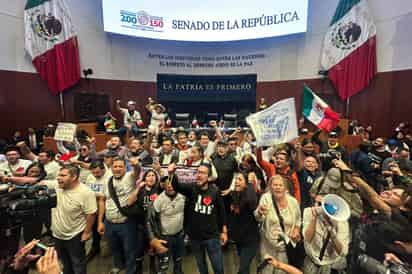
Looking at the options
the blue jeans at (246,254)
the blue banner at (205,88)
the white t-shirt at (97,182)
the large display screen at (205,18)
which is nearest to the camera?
the blue jeans at (246,254)

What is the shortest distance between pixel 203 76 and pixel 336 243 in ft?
33.0

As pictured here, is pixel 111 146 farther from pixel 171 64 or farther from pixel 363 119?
pixel 363 119

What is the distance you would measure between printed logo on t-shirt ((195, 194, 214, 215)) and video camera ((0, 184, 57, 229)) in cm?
129

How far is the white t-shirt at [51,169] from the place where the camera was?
3.42 metres

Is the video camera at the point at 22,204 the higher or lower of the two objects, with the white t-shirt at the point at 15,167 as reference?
higher

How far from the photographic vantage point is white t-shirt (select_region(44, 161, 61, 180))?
342 centimetres

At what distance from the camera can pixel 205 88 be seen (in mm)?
11141

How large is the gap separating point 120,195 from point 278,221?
168 centimetres

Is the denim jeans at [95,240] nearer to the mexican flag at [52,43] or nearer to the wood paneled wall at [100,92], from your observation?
the wood paneled wall at [100,92]

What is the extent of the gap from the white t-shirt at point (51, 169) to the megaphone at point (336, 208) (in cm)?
347

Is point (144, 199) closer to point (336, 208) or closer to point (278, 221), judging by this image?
point (278, 221)

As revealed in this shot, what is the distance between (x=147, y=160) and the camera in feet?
12.3

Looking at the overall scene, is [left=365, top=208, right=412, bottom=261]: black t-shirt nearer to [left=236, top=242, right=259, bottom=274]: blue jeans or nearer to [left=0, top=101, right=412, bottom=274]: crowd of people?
[left=0, top=101, right=412, bottom=274]: crowd of people

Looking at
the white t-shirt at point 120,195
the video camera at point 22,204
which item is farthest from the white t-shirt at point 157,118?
the video camera at point 22,204
